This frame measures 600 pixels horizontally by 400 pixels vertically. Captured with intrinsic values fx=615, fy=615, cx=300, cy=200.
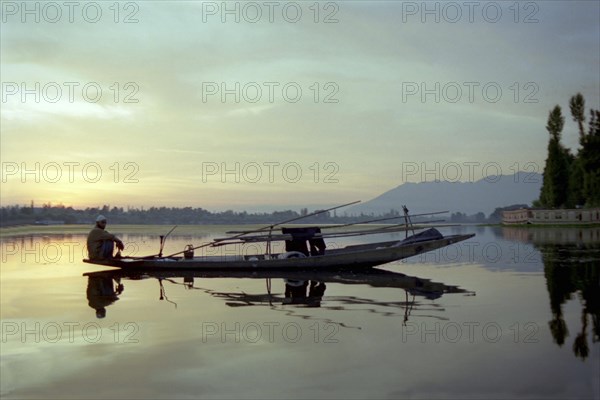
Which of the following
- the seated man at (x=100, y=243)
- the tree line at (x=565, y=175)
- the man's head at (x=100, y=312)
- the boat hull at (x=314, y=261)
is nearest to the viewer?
the man's head at (x=100, y=312)

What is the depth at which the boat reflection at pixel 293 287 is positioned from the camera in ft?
55.0

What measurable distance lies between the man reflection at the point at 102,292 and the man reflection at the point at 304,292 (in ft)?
17.2

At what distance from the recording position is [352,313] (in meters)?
14.9

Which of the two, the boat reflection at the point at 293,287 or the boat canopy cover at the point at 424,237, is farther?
the boat canopy cover at the point at 424,237

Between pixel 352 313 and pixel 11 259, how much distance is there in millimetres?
31362

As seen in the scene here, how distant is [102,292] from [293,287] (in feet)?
21.6

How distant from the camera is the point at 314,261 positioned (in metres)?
26.3

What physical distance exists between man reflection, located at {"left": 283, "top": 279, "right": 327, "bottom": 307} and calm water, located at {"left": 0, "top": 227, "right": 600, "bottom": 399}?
63 mm

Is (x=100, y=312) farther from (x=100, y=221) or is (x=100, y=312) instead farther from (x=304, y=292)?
(x=100, y=221)

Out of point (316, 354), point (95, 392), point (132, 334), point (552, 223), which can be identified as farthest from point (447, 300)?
point (552, 223)

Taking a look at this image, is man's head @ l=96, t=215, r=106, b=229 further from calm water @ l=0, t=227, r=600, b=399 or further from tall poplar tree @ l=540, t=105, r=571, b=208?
tall poplar tree @ l=540, t=105, r=571, b=208

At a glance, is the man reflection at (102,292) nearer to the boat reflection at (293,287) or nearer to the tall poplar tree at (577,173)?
the boat reflection at (293,287)

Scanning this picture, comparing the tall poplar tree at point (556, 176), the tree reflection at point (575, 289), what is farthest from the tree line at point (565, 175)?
the tree reflection at point (575, 289)

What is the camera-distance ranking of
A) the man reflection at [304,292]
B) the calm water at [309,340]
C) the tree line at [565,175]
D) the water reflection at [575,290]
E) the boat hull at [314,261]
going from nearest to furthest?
the calm water at [309,340], the water reflection at [575,290], the man reflection at [304,292], the boat hull at [314,261], the tree line at [565,175]
